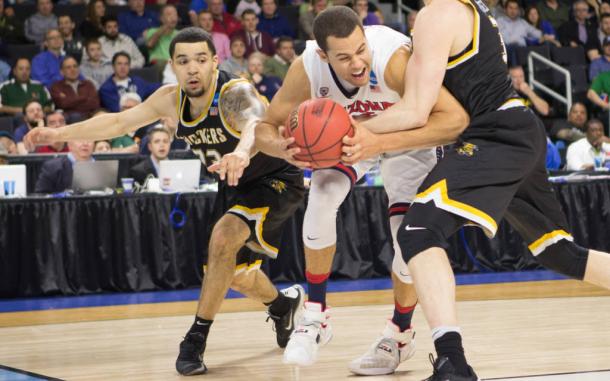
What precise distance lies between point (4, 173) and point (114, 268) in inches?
44.3

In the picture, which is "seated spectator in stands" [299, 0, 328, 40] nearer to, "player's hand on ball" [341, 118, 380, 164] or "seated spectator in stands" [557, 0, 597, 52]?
"seated spectator in stands" [557, 0, 597, 52]

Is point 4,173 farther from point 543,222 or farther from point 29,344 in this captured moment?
point 543,222

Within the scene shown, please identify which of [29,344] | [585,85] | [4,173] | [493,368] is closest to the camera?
[493,368]

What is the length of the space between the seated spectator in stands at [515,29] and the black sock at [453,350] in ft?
32.0

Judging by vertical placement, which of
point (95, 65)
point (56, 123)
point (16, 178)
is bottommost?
point (16, 178)

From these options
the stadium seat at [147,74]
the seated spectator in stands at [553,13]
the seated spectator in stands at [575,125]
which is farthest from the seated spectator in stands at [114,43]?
the seated spectator in stands at [553,13]

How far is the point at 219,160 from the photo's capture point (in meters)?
4.52

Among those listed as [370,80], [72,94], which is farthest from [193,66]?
[72,94]

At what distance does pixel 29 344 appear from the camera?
5.42 m

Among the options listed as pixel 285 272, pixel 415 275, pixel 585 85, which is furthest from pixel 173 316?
pixel 585 85

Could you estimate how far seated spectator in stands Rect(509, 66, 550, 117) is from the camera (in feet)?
37.7

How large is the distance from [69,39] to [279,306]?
22.8 ft

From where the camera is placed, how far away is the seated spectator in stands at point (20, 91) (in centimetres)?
1023

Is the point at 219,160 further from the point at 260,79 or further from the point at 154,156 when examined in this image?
the point at 260,79
